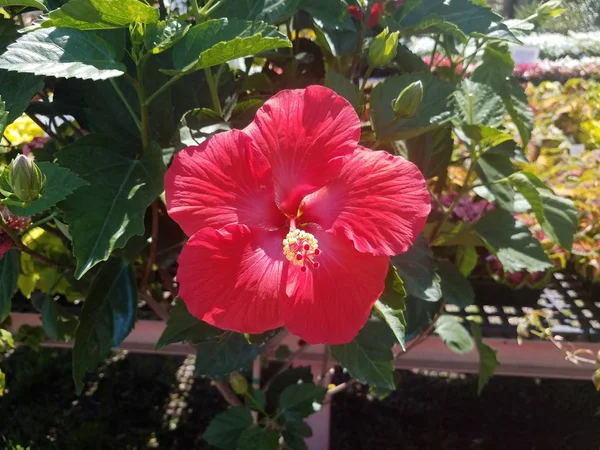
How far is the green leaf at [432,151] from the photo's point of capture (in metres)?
0.75

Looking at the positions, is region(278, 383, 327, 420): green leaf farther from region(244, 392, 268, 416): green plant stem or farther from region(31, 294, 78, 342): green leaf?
region(31, 294, 78, 342): green leaf

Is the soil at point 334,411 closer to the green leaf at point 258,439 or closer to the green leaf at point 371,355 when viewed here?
the green leaf at point 258,439

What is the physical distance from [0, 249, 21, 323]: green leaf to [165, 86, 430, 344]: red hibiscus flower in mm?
293

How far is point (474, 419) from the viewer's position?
4.28ft

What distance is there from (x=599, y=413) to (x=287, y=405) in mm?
799

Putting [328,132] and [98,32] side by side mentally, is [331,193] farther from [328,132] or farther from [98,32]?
[98,32]

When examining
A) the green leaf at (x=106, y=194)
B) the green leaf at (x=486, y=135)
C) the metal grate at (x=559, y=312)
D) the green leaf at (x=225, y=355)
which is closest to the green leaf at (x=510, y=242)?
the green leaf at (x=486, y=135)

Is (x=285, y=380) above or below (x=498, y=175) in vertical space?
below

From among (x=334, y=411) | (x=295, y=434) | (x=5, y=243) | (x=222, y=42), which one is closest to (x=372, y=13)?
(x=222, y=42)

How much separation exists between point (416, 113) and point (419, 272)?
185 millimetres

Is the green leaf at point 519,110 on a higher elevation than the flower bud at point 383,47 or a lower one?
lower

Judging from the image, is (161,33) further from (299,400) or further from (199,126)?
(299,400)

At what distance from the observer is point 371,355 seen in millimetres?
711

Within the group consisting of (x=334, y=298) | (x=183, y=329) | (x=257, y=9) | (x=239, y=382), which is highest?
(x=257, y=9)
